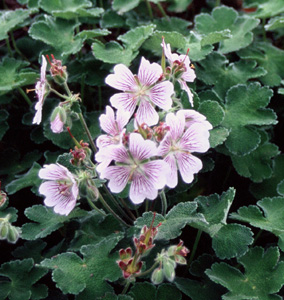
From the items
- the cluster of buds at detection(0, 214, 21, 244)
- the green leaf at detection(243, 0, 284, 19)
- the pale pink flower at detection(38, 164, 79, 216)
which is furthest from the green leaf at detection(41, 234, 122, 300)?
the green leaf at detection(243, 0, 284, 19)

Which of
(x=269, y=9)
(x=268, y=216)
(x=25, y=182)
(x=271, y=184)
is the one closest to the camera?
(x=268, y=216)

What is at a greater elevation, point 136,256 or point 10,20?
point 10,20

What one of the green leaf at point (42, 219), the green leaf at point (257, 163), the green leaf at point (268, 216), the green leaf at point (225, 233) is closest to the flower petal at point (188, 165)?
the green leaf at point (225, 233)

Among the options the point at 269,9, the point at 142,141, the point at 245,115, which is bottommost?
the point at 245,115

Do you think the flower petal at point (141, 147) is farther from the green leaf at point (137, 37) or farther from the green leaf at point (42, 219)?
the green leaf at point (137, 37)

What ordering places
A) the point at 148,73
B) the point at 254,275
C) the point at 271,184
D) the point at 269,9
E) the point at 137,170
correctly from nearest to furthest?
the point at 137,170
the point at 148,73
the point at 254,275
the point at 271,184
the point at 269,9

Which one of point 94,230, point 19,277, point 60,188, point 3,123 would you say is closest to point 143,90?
point 60,188

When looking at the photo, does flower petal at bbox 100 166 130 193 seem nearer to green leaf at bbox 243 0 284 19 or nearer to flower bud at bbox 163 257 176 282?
flower bud at bbox 163 257 176 282

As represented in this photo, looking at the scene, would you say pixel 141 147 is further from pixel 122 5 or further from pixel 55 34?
pixel 122 5
